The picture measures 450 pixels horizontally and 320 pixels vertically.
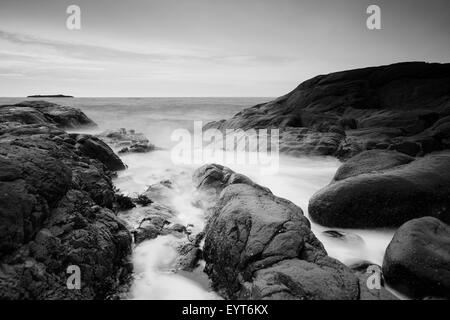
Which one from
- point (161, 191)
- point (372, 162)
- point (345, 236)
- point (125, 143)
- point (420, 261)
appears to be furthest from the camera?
point (125, 143)

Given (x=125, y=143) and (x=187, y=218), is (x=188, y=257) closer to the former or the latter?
(x=187, y=218)

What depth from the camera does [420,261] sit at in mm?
4574

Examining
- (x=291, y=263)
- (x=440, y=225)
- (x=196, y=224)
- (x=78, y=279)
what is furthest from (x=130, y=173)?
(x=440, y=225)

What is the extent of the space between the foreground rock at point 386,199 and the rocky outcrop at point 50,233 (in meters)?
4.59

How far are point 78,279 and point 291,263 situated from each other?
9.58 ft

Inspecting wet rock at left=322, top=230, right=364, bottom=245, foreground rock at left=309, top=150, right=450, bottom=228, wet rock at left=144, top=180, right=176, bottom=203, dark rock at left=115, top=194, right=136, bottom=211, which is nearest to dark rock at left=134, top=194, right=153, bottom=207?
dark rock at left=115, top=194, right=136, bottom=211

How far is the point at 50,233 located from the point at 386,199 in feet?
21.8

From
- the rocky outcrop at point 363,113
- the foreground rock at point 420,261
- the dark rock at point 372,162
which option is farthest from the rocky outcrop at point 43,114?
the foreground rock at point 420,261

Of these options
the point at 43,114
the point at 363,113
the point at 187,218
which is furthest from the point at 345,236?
the point at 43,114

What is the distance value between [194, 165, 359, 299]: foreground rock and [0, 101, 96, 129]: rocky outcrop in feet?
43.9

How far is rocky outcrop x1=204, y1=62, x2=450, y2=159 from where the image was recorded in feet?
43.3

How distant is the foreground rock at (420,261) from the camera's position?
14.4 ft

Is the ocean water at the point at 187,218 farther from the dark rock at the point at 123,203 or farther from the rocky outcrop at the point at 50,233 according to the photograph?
the rocky outcrop at the point at 50,233

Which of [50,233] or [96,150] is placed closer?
[50,233]
